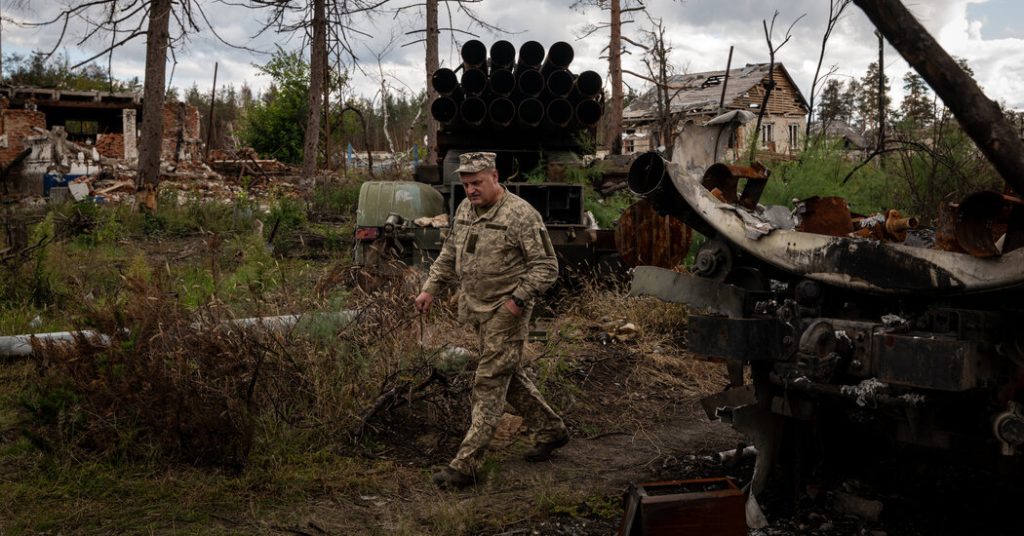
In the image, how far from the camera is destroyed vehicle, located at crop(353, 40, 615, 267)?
10055mm

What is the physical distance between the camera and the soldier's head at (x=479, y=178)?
5.07 m

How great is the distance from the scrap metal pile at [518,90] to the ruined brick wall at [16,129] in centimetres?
2636

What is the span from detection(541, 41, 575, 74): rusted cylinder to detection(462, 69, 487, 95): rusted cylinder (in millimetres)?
786

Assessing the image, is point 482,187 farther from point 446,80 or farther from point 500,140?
point 500,140

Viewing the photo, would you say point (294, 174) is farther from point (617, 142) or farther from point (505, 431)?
point (505, 431)

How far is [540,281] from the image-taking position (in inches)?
195

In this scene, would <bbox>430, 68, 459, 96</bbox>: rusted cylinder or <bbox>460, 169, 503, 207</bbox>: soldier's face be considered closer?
<bbox>460, 169, 503, 207</bbox>: soldier's face

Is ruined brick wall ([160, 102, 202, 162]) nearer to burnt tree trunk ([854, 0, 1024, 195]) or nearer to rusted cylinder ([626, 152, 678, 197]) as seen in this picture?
rusted cylinder ([626, 152, 678, 197])

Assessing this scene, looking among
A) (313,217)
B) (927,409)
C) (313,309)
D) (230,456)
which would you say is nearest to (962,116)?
(927,409)

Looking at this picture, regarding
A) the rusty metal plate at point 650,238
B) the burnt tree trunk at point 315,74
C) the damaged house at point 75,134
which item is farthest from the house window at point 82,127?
the rusty metal plate at point 650,238

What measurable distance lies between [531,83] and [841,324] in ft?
26.5

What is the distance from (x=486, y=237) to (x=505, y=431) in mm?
1521

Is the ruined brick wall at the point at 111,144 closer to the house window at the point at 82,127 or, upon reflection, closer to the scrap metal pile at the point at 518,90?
the house window at the point at 82,127

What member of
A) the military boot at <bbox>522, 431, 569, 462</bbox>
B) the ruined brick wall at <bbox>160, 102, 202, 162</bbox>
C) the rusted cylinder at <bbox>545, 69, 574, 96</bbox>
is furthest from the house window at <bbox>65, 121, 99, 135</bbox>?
the military boot at <bbox>522, 431, 569, 462</bbox>
